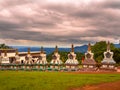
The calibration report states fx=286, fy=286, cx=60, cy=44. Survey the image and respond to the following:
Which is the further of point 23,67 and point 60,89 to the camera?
point 23,67

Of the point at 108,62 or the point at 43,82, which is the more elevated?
the point at 108,62

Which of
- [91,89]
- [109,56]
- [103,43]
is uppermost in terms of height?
[103,43]

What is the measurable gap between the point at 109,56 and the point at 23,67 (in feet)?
71.2

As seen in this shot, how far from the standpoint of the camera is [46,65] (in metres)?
69.8

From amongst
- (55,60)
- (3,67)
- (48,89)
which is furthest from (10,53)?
(48,89)

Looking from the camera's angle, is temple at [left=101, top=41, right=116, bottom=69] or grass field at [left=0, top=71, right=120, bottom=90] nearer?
grass field at [left=0, top=71, right=120, bottom=90]

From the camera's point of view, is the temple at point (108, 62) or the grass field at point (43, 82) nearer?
the grass field at point (43, 82)

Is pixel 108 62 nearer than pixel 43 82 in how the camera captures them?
No

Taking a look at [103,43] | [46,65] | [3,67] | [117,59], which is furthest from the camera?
[103,43]

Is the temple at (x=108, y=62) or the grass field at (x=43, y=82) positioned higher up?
the temple at (x=108, y=62)

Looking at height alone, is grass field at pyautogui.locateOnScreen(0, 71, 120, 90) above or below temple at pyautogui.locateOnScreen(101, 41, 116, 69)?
below

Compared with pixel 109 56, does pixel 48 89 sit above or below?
below

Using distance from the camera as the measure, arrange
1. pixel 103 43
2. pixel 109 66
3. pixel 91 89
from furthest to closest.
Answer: pixel 103 43 → pixel 109 66 → pixel 91 89

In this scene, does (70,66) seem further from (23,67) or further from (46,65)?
(23,67)
